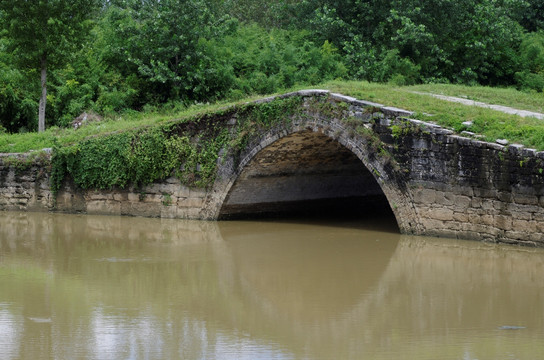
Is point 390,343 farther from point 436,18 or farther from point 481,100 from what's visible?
point 436,18

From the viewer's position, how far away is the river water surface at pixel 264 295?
785 centimetres

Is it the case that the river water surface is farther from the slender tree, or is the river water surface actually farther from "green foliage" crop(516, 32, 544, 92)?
"green foliage" crop(516, 32, 544, 92)

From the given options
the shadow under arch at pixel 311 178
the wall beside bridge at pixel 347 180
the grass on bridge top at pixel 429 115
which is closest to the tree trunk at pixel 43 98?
the grass on bridge top at pixel 429 115

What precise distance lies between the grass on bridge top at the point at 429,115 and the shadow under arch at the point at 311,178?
0.99 metres

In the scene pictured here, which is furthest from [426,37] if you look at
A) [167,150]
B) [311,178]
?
[167,150]

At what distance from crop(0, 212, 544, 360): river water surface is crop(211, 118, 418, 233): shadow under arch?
3.44 ft

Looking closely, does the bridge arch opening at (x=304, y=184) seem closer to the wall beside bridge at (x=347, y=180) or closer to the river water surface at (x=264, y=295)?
the wall beside bridge at (x=347, y=180)

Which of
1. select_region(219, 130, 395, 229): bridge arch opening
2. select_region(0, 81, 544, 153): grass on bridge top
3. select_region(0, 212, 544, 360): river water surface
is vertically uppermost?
select_region(0, 81, 544, 153): grass on bridge top

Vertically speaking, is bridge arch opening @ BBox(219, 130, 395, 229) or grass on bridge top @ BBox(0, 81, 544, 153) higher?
grass on bridge top @ BBox(0, 81, 544, 153)

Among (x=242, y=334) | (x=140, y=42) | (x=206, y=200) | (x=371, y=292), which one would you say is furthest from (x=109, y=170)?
(x=242, y=334)

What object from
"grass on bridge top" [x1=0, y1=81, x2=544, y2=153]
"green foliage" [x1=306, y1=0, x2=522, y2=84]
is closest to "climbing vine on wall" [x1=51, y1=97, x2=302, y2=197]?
"grass on bridge top" [x1=0, y1=81, x2=544, y2=153]

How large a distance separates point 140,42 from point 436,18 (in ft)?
29.2

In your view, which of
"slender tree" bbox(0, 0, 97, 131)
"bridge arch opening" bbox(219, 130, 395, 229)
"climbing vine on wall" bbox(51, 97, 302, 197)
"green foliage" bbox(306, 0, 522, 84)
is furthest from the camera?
"green foliage" bbox(306, 0, 522, 84)

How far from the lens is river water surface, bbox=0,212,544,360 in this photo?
7.85 m
